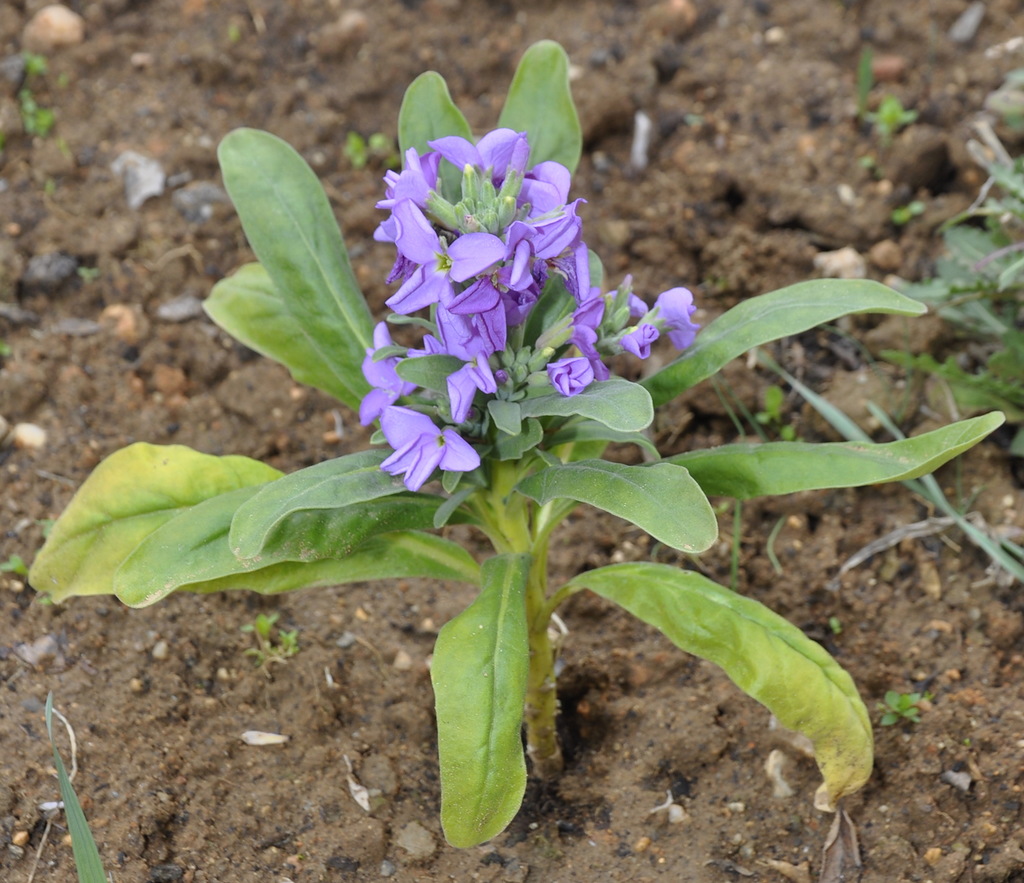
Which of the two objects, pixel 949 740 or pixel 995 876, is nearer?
pixel 995 876

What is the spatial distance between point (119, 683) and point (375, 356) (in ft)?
4.52

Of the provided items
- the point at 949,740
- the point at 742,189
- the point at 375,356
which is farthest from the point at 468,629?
the point at 742,189

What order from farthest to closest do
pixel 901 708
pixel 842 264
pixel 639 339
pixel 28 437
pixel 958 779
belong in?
1. pixel 842 264
2. pixel 28 437
3. pixel 901 708
4. pixel 958 779
5. pixel 639 339

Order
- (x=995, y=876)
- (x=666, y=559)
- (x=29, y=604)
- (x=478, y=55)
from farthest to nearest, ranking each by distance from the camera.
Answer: (x=478, y=55), (x=666, y=559), (x=29, y=604), (x=995, y=876)

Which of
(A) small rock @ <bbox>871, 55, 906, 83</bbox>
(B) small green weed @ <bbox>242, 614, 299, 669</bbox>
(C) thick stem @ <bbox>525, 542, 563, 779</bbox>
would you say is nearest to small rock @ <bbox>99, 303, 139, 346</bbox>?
(B) small green weed @ <bbox>242, 614, 299, 669</bbox>

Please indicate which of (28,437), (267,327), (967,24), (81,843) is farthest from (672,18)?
(81,843)

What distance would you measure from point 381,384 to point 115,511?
2.59 feet

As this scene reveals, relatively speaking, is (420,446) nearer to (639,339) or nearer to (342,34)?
(639,339)

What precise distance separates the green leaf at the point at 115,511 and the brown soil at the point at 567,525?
534mm

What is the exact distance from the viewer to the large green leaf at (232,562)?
246 cm

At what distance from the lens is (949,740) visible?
302cm

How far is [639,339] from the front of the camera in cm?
244

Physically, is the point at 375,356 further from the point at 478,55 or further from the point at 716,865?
the point at 478,55

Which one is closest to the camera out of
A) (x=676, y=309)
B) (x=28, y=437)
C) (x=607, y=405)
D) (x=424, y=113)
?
(x=607, y=405)
